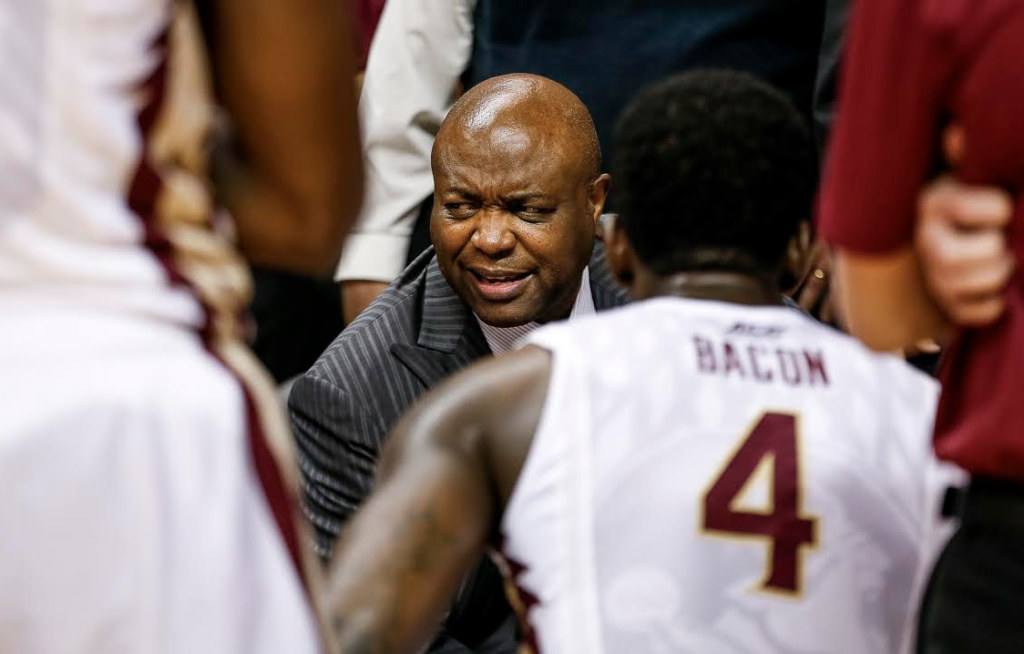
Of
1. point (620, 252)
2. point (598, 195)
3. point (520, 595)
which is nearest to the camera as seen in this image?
point (520, 595)

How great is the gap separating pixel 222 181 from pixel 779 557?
830mm

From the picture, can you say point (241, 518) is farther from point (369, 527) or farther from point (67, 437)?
point (369, 527)

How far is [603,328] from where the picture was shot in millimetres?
1894

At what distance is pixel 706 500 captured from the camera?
1842 mm

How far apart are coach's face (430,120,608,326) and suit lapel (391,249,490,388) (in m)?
0.03

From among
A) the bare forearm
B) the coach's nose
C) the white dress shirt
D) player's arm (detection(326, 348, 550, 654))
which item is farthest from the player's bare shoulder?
the white dress shirt

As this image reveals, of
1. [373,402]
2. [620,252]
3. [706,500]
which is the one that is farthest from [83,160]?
[373,402]

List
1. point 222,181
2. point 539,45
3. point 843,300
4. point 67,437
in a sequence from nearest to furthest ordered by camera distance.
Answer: point 67,437, point 222,181, point 843,300, point 539,45

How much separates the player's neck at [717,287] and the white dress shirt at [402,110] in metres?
1.77

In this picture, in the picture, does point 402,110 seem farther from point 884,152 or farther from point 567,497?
point 884,152

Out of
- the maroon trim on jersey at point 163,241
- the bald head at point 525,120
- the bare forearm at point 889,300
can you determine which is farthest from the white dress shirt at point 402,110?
the maroon trim on jersey at point 163,241

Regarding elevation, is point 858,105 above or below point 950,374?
Result: above

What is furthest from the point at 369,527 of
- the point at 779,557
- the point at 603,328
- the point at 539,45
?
the point at 539,45

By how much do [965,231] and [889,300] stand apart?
0.43 feet
